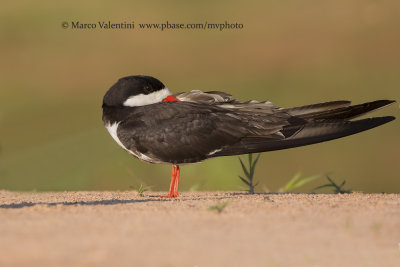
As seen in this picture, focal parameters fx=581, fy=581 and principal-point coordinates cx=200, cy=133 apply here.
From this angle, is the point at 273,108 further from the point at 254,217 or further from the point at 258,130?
the point at 254,217

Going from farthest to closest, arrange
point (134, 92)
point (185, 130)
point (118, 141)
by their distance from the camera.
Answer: point (134, 92) < point (118, 141) < point (185, 130)

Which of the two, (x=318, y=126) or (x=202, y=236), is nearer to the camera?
(x=202, y=236)

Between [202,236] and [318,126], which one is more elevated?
[318,126]

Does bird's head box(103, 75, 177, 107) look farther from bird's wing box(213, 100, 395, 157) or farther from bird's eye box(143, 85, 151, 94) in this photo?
bird's wing box(213, 100, 395, 157)

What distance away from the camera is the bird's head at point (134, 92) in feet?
21.7

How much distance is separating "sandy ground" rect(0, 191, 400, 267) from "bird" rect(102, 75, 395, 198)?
5.55 ft

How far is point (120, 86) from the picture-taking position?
668 cm

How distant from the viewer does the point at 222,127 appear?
6.21m

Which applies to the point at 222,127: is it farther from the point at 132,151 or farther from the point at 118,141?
the point at 118,141

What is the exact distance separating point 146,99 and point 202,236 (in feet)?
11.8

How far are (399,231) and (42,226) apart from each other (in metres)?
2.19

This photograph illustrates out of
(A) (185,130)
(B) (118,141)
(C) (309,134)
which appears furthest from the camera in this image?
(B) (118,141)

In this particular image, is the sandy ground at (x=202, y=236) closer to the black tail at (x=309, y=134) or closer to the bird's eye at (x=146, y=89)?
the black tail at (x=309, y=134)

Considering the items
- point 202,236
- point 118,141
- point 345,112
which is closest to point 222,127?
point 118,141
